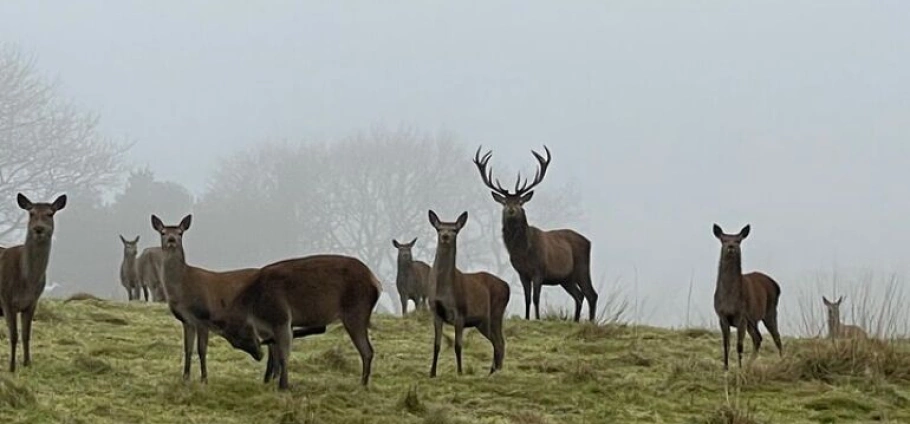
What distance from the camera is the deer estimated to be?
1627cm

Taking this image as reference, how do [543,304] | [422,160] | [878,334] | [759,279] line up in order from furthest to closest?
[422,160] < [543,304] < [759,279] < [878,334]

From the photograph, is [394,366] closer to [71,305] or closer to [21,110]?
[71,305]

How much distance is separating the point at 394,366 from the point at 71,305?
619cm

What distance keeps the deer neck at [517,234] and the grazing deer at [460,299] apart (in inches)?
203

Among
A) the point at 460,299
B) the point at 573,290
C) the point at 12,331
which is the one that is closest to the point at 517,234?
the point at 573,290

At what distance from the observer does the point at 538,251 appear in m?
17.0

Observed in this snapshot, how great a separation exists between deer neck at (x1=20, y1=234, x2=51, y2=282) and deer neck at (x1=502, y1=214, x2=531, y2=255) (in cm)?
783

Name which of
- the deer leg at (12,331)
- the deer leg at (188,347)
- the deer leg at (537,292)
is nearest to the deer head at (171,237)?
the deer leg at (188,347)

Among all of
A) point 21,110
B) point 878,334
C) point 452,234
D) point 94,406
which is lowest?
point 94,406

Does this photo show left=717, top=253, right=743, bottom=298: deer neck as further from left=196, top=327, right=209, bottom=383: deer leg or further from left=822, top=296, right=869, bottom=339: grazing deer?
left=196, top=327, right=209, bottom=383: deer leg

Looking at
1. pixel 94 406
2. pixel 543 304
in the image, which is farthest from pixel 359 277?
pixel 543 304

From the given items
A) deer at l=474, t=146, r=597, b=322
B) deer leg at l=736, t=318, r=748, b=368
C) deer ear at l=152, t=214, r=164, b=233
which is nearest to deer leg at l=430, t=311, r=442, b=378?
deer ear at l=152, t=214, r=164, b=233

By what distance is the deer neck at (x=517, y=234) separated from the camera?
16.3m

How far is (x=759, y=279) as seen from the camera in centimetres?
1226
